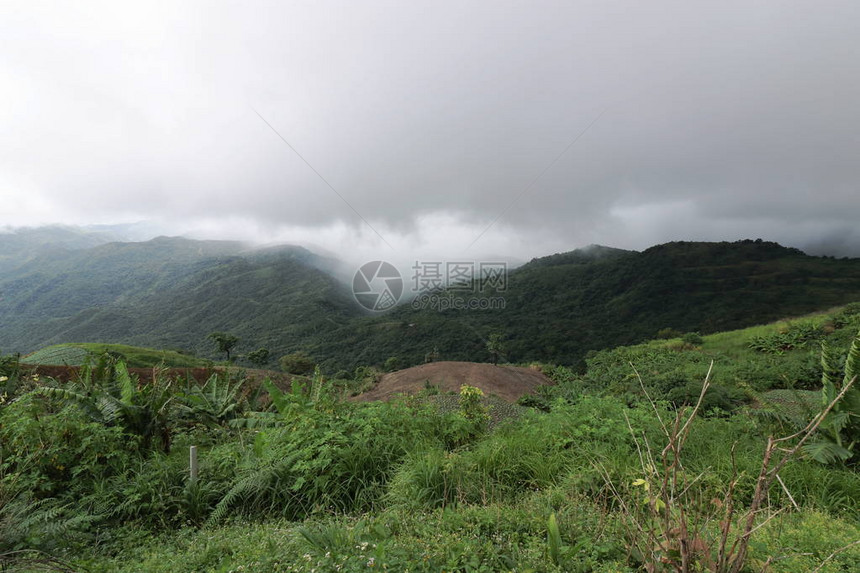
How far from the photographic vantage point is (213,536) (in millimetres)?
3209

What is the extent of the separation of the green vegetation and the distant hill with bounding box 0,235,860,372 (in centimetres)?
2706

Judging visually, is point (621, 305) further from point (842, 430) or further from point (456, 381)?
point (842, 430)

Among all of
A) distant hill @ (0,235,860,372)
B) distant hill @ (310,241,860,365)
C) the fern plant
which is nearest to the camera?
the fern plant

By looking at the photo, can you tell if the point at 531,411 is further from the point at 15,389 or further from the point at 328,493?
the point at 15,389

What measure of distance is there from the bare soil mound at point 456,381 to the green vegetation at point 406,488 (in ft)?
26.6

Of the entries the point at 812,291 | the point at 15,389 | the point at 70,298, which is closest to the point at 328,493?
the point at 15,389

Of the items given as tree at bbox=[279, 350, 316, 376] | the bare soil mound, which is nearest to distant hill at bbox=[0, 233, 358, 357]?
tree at bbox=[279, 350, 316, 376]

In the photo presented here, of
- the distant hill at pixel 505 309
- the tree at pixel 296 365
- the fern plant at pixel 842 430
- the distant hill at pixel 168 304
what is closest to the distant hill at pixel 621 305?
the distant hill at pixel 505 309

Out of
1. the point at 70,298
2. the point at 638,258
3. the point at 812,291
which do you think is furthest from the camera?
the point at 70,298

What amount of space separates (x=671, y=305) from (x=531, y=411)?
53.8 m

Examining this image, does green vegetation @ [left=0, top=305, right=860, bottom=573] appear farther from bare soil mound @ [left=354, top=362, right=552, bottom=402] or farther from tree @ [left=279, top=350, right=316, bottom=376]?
tree @ [left=279, top=350, right=316, bottom=376]

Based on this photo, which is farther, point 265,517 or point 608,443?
point 608,443

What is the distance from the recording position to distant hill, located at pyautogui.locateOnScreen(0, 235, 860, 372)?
43.0 metres

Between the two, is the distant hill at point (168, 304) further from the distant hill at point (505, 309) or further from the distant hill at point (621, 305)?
the distant hill at point (621, 305)
